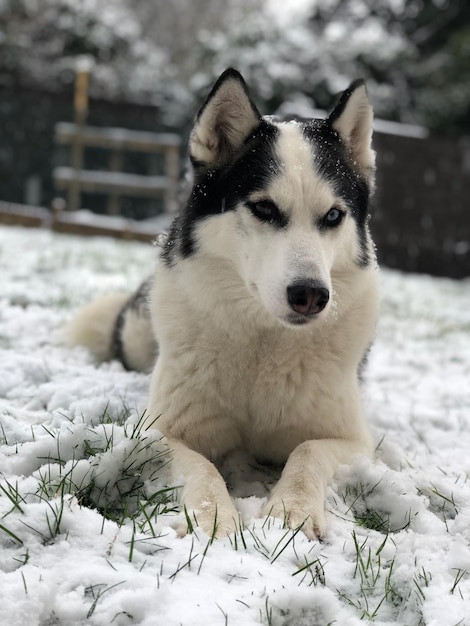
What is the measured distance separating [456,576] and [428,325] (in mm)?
4906

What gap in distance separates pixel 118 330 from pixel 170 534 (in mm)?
2401

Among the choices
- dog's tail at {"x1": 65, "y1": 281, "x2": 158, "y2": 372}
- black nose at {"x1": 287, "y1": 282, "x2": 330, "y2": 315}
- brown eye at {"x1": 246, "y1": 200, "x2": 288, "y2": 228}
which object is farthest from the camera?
dog's tail at {"x1": 65, "y1": 281, "x2": 158, "y2": 372}

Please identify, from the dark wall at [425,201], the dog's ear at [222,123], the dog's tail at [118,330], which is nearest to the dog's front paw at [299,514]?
the dog's ear at [222,123]

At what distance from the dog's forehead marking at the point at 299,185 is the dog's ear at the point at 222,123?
228mm

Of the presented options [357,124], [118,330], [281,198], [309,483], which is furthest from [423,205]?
[309,483]

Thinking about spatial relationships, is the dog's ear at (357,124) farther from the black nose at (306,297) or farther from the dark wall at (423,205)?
the dark wall at (423,205)

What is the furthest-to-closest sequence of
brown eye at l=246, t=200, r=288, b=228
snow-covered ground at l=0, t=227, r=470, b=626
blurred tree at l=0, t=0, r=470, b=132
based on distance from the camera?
blurred tree at l=0, t=0, r=470, b=132
brown eye at l=246, t=200, r=288, b=228
snow-covered ground at l=0, t=227, r=470, b=626

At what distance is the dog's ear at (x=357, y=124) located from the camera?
2.77 m

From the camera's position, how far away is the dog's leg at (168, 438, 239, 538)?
1.87 meters

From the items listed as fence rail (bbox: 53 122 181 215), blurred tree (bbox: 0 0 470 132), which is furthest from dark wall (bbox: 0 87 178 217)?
blurred tree (bbox: 0 0 470 132)

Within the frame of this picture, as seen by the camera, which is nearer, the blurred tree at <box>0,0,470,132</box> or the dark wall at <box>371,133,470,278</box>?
the dark wall at <box>371,133,470,278</box>

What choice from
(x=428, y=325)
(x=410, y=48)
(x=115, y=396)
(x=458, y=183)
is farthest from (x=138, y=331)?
(x=410, y=48)

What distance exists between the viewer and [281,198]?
245cm

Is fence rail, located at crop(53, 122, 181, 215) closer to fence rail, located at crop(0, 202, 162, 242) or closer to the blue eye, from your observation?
fence rail, located at crop(0, 202, 162, 242)
